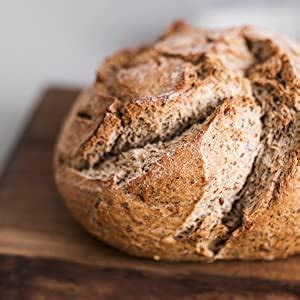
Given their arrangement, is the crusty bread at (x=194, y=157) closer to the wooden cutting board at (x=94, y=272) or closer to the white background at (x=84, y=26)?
the wooden cutting board at (x=94, y=272)

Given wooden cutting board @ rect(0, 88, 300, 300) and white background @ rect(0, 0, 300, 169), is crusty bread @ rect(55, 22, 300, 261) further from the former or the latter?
white background @ rect(0, 0, 300, 169)

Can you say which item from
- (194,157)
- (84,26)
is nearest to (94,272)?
(194,157)

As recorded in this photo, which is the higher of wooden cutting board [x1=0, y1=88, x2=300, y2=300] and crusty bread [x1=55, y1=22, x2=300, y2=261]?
crusty bread [x1=55, y1=22, x2=300, y2=261]

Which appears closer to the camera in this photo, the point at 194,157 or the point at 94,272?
the point at 194,157

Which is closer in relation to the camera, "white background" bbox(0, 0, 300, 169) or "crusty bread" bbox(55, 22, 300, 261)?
"crusty bread" bbox(55, 22, 300, 261)

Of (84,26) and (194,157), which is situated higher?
(194,157)

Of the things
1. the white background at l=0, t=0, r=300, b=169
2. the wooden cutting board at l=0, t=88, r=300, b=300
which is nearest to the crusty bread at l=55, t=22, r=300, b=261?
the wooden cutting board at l=0, t=88, r=300, b=300

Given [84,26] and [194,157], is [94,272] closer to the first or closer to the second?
[194,157]
